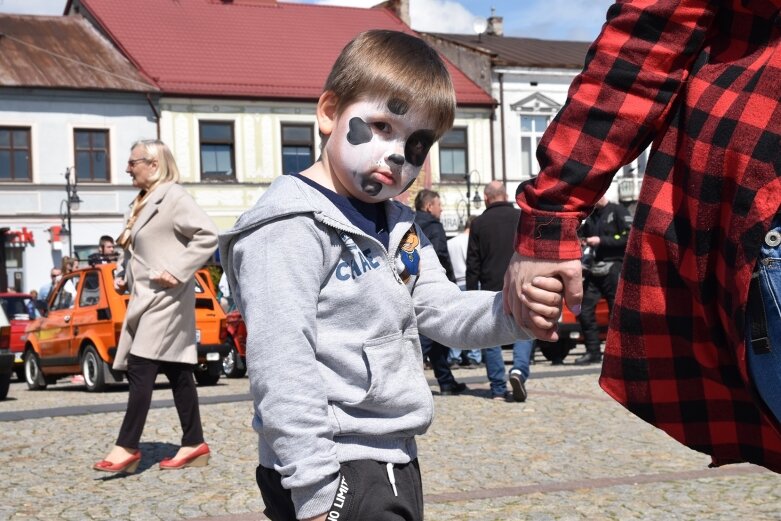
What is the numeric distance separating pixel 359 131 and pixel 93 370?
12.8 metres

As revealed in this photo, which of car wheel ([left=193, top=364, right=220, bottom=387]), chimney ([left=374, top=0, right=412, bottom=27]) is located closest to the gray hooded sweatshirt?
car wheel ([left=193, top=364, right=220, bottom=387])

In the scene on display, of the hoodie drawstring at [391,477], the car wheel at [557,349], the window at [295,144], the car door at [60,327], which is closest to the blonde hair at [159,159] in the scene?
the hoodie drawstring at [391,477]

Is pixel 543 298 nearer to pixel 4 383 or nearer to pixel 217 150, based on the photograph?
pixel 4 383

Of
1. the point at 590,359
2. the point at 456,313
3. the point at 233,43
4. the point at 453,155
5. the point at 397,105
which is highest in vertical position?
the point at 233,43

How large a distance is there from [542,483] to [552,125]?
14.5ft

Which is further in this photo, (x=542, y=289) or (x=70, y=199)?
(x=70, y=199)

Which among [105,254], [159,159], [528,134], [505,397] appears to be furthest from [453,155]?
[159,159]

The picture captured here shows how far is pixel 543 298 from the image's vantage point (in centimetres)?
247

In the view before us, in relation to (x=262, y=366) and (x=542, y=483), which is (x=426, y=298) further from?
(x=542, y=483)

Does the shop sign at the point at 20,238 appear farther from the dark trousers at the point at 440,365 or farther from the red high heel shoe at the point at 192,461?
the red high heel shoe at the point at 192,461

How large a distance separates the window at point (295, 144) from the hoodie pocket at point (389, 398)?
117 ft

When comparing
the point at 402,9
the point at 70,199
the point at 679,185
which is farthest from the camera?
the point at 402,9

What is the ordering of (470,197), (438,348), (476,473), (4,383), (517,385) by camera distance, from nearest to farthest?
(476,473) → (517,385) → (438,348) → (4,383) → (470,197)

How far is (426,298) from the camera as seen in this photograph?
3.06 metres
